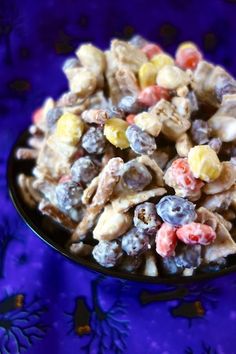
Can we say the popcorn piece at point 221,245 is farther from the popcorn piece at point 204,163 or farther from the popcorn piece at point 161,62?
the popcorn piece at point 161,62

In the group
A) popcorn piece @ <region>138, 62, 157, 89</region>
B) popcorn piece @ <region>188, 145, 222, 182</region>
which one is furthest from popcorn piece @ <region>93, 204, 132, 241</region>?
popcorn piece @ <region>138, 62, 157, 89</region>

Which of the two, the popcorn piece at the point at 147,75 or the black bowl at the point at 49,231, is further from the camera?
the popcorn piece at the point at 147,75

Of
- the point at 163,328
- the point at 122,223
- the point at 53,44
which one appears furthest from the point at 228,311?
the point at 53,44

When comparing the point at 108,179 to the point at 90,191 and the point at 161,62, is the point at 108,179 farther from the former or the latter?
the point at 161,62

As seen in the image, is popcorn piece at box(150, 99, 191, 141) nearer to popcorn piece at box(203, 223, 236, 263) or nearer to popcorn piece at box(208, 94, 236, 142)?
Result: popcorn piece at box(208, 94, 236, 142)

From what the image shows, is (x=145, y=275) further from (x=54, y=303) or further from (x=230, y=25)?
(x=230, y=25)

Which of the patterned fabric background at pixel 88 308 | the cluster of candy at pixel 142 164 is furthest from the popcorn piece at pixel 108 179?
the patterned fabric background at pixel 88 308

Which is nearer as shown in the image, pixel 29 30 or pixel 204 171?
pixel 204 171
